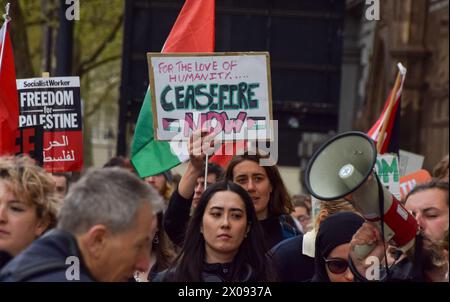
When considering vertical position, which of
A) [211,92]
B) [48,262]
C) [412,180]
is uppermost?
[211,92]

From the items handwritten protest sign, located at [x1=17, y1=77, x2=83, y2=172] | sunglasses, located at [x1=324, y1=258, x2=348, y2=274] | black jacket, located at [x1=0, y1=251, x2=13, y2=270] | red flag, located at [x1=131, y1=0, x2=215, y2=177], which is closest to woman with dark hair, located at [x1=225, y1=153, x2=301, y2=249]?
red flag, located at [x1=131, y1=0, x2=215, y2=177]

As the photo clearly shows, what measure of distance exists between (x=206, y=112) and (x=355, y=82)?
16.5 meters

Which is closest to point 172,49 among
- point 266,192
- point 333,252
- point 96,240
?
point 266,192

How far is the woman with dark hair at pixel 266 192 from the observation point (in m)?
7.76

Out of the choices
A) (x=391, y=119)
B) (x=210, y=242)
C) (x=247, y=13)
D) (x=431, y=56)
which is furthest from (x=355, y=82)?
(x=210, y=242)

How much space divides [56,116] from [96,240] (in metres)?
5.19

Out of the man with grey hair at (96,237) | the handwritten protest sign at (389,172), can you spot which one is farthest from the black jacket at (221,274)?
the handwritten protest sign at (389,172)

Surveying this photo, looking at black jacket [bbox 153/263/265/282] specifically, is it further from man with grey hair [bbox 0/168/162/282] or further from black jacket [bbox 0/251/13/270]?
man with grey hair [bbox 0/168/162/282]

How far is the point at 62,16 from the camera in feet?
47.5

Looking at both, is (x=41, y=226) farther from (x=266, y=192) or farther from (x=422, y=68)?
(x=422, y=68)

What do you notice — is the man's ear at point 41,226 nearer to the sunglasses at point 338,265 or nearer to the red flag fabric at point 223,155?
the sunglasses at point 338,265

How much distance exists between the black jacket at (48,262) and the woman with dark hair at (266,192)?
11.2ft

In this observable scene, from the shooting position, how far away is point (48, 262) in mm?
4211

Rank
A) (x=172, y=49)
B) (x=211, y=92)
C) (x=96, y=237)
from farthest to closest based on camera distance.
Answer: (x=172, y=49) < (x=211, y=92) < (x=96, y=237)
